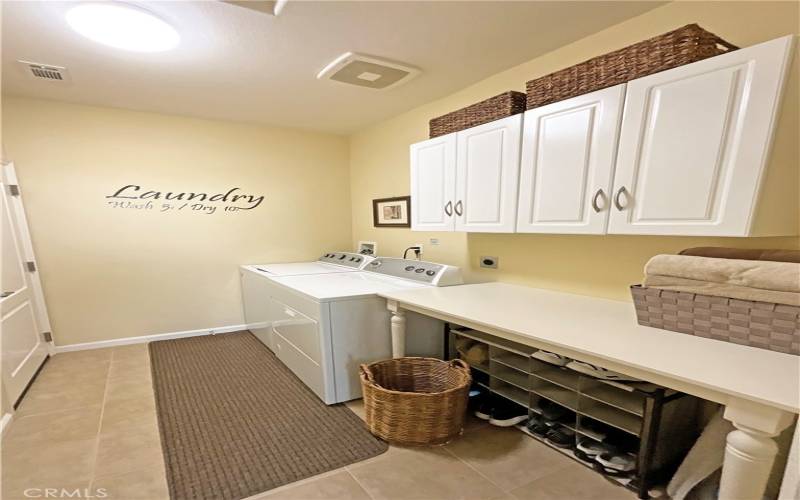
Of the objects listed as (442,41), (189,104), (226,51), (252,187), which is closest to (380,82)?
(442,41)

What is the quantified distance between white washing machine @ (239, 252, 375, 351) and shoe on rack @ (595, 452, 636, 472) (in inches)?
90.1

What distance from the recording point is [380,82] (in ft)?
8.17

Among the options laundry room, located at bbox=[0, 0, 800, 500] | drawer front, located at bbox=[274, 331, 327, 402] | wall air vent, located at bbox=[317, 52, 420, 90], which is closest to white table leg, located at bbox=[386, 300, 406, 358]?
laundry room, located at bbox=[0, 0, 800, 500]

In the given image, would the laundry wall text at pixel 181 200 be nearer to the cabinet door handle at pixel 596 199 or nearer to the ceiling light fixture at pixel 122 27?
the ceiling light fixture at pixel 122 27

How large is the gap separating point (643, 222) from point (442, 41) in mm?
1389

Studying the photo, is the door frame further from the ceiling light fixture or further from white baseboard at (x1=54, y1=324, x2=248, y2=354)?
the ceiling light fixture

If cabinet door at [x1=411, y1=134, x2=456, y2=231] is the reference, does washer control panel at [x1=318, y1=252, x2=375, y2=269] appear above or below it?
below

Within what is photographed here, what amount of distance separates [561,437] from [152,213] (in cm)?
379

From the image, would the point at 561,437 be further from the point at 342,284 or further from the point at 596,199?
the point at 342,284

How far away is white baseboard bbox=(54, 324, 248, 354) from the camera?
3178 millimetres

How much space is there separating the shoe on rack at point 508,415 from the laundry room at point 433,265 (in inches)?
0.6

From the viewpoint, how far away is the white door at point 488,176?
6.33 ft

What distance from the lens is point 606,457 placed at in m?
1.65

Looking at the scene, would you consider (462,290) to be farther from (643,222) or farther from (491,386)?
(643,222)
